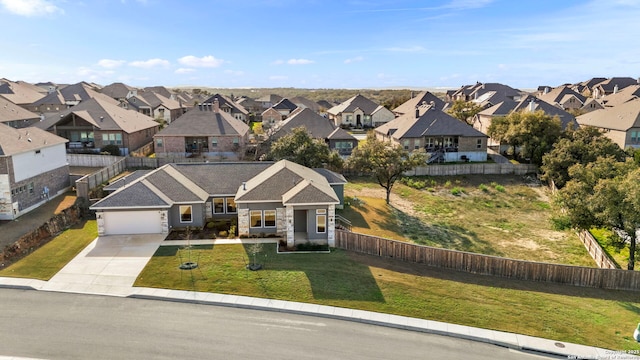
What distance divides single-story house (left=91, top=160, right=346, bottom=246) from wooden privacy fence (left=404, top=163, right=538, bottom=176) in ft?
69.8

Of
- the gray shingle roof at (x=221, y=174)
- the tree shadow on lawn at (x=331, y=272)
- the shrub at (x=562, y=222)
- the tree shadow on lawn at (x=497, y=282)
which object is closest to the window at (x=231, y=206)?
the gray shingle roof at (x=221, y=174)

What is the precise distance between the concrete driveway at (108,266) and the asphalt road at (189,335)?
132cm

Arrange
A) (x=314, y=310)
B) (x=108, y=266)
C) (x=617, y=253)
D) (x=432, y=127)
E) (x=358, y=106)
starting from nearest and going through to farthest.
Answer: (x=314, y=310)
(x=108, y=266)
(x=617, y=253)
(x=432, y=127)
(x=358, y=106)

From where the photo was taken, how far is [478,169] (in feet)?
165

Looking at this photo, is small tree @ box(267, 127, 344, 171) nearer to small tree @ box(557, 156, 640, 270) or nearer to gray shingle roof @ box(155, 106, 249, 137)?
gray shingle roof @ box(155, 106, 249, 137)

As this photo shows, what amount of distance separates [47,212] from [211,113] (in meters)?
26.5

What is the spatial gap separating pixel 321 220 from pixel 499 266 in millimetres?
10979

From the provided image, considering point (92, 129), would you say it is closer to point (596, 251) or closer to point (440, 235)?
point (440, 235)

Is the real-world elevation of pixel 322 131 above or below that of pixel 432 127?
below

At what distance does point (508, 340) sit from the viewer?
62.4 feet

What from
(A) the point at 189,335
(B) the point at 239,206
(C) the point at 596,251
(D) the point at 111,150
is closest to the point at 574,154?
(C) the point at 596,251

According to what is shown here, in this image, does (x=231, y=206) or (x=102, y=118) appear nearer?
(x=231, y=206)

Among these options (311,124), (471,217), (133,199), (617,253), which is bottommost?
(617,253)

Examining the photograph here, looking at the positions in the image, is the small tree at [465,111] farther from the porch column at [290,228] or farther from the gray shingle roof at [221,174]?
the porch column at [290,228]
